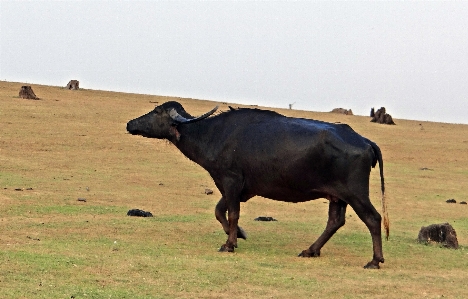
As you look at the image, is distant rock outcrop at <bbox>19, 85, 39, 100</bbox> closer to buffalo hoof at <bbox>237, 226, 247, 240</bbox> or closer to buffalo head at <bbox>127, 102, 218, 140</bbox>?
buffalo head at <bbox>127, 102, 218, 140</bbox>

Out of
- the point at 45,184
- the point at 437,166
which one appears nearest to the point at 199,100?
the point at 437,166

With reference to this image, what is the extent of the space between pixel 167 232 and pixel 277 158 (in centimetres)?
268

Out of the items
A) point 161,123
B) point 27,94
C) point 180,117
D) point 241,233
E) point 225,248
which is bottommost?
point 225,248

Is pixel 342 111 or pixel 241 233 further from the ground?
pixel 342 111

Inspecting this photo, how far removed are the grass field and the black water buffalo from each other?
2.46ft

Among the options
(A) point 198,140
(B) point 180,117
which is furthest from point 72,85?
(A) point 198,140

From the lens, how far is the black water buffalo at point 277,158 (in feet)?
40.4

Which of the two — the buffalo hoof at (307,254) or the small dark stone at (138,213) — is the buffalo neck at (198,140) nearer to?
the buffalo hoof at (307,254)

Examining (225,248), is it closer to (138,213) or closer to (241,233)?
(241,233)

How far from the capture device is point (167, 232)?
47.8ft

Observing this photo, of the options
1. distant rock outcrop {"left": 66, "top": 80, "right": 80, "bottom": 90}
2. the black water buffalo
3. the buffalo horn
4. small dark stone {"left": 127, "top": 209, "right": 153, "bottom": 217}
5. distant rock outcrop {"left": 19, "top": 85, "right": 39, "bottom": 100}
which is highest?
distant rock outcrop {"left": 66, "top": 80, "right": 80, "bottom": 90}

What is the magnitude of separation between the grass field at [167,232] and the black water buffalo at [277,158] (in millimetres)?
749

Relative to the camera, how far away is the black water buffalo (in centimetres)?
1231

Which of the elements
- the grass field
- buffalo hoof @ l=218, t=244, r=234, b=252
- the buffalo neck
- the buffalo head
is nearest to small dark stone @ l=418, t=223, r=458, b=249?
the grass field
